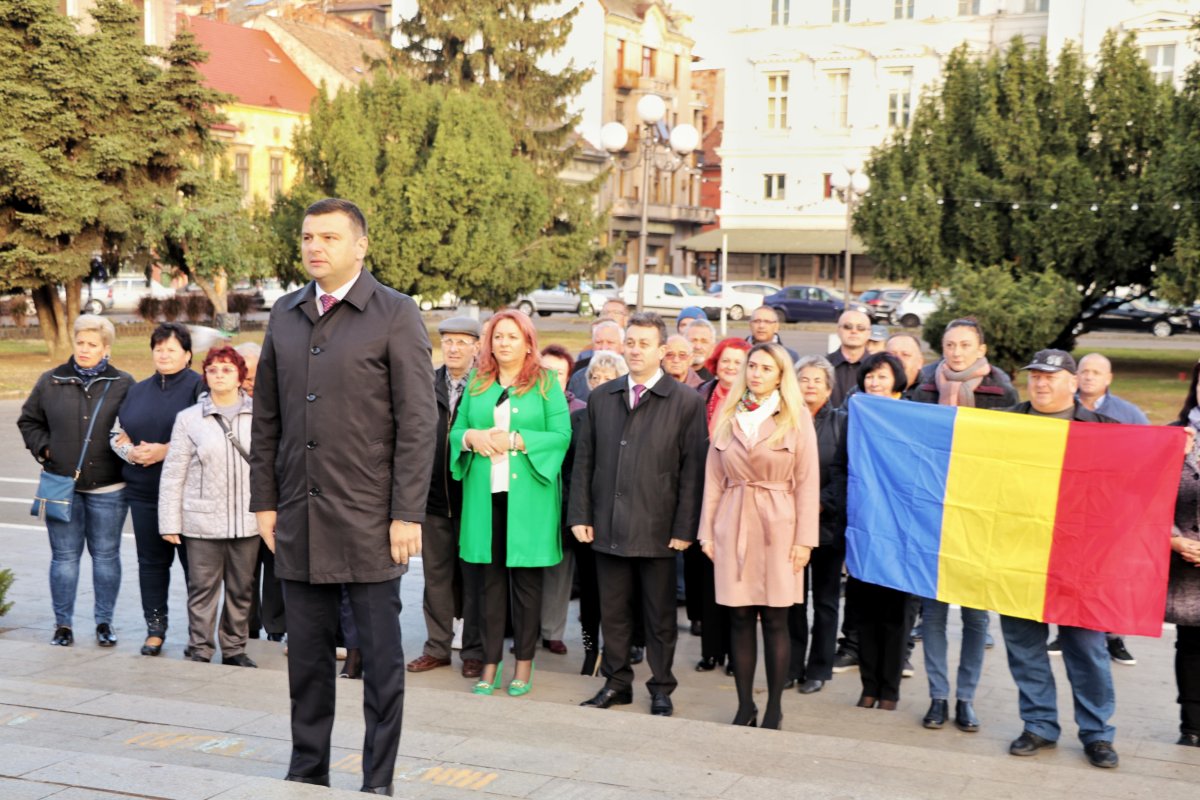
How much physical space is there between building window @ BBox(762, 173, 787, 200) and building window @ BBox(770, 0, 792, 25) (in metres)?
7.50

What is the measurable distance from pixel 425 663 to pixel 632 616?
4.55 feet

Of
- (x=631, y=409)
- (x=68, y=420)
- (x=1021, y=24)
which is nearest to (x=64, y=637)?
(x=68, y=420)

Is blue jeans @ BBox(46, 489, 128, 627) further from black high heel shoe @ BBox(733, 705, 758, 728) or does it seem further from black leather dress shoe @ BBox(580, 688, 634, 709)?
black high heel shoe @ BBox(733, 705, 758, 728)

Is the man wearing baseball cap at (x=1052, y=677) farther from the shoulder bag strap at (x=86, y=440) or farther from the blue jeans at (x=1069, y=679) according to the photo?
the shoulder bag strap at (x=86, y=440)

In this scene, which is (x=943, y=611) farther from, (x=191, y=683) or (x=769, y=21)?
(x=769, y=21)

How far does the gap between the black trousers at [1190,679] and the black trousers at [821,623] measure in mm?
1914

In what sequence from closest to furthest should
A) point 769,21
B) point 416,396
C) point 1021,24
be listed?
1. point 416,396
2. point 1021,24
3. point 769,21

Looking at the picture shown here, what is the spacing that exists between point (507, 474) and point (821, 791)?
3.04 meters

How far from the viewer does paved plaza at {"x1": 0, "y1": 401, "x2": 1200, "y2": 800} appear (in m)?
5.04

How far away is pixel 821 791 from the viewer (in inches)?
197

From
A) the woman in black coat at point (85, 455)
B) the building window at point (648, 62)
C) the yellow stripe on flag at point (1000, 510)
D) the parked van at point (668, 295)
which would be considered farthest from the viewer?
the building window at point (648, 62)

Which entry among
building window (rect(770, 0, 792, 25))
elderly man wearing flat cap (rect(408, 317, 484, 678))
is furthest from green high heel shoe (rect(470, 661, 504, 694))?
building window (rect(770, 0, 792, 25))

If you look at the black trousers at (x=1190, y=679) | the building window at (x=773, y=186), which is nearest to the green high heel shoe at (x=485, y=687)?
the black trousers at (x=1190, y=679)

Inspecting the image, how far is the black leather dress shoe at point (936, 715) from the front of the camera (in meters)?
7.06
